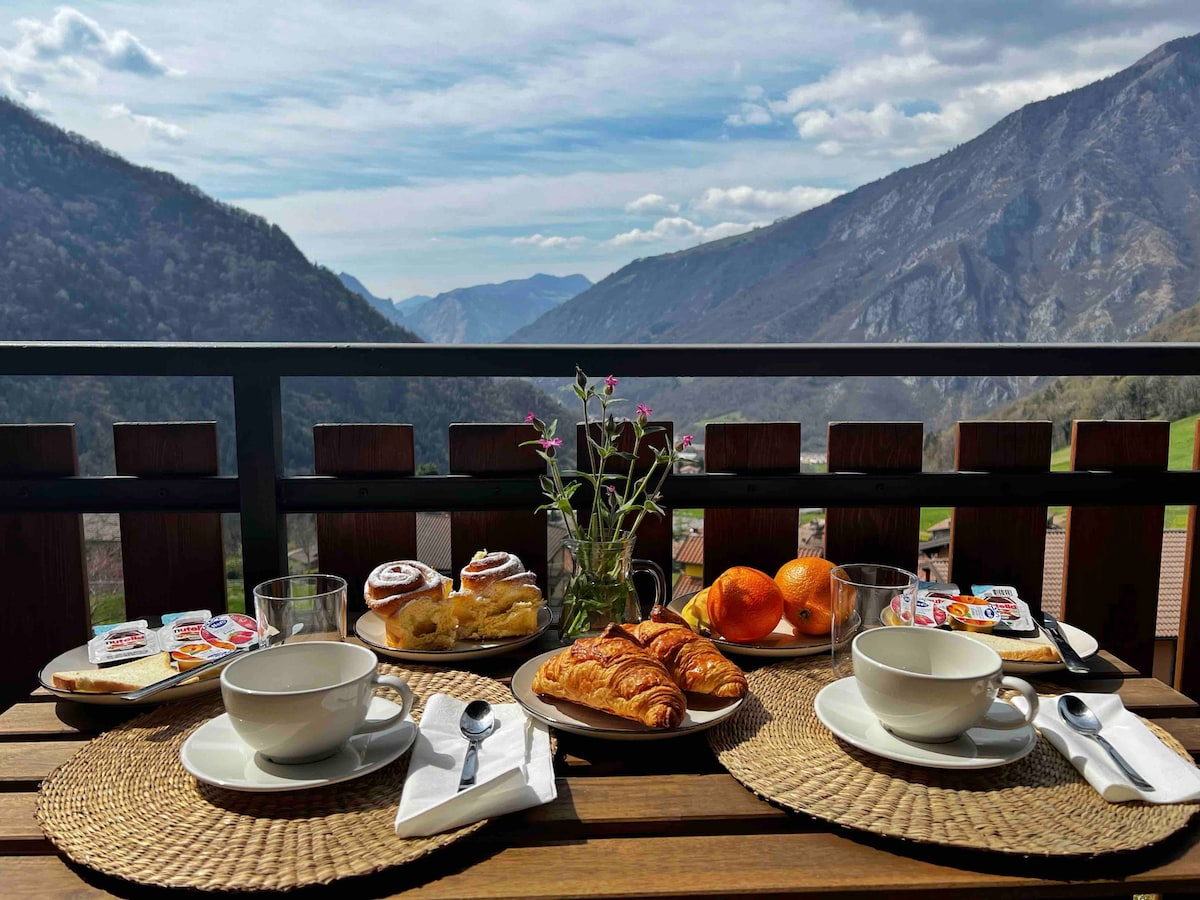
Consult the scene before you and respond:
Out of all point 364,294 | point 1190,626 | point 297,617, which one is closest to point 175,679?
point 297,617

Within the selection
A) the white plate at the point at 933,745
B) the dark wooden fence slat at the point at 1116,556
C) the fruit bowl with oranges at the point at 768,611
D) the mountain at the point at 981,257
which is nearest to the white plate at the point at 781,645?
the fruit bowl with oranges at the point at 768,611

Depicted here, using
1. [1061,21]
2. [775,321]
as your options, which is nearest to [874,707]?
[775,321]

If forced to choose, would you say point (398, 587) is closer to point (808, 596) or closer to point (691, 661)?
point (691, 661)

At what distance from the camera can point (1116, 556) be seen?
1.98 m

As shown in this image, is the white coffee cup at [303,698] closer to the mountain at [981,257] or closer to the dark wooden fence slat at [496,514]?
the dark wooden fence slat at [496,514]

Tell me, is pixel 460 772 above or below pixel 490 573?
below

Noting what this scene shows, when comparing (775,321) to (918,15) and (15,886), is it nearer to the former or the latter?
(918,15)

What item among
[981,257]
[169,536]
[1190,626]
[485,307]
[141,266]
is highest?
[981,257]

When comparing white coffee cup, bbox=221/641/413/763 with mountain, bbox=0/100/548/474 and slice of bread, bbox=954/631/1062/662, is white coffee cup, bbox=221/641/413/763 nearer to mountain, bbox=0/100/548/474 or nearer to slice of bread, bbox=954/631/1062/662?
slice of bread, bbox=954/631/1062/662

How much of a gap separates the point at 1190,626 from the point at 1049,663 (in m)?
0.99

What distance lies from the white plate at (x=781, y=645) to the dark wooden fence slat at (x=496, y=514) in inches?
24.4

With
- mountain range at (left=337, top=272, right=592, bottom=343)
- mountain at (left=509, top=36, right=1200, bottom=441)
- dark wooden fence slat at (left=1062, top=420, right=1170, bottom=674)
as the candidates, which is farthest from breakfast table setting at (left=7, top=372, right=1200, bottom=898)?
mountain range at (left=337, top=272, right=592, bottom=343)

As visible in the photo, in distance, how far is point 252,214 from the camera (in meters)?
37.9

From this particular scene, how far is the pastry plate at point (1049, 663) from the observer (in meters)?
1.22
